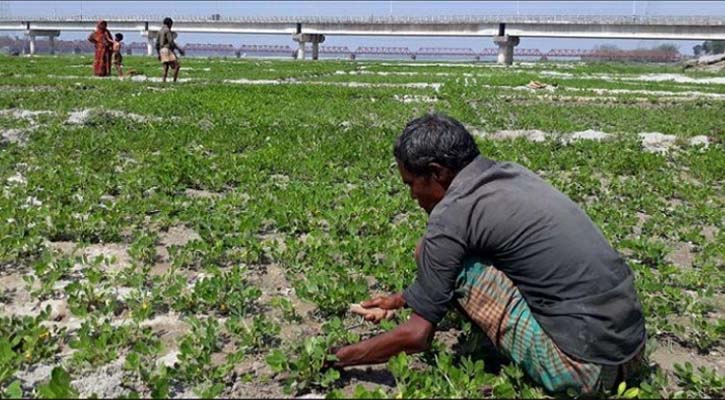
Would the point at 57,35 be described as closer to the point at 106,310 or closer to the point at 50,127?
the point at 50,127

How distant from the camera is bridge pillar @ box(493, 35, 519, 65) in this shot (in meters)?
64.1

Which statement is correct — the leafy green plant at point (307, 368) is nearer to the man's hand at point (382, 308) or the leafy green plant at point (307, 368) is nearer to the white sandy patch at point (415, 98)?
the man's hand at point (382, 308)

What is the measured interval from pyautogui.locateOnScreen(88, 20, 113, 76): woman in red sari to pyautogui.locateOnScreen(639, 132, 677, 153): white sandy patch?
15504 mm

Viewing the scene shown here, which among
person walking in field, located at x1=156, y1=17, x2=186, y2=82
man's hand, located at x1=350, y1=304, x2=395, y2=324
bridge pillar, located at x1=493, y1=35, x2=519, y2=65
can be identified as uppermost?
bridge pillar, located at x1=493, y1=35, x2=519, y2=65

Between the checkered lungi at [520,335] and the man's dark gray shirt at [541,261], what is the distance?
50mm

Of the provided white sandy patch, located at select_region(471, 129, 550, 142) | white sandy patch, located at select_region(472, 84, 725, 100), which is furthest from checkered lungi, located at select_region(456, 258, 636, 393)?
white sandy patch, located at select_region(472, 84, 725, 100)

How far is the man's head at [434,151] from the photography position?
303 centimetres

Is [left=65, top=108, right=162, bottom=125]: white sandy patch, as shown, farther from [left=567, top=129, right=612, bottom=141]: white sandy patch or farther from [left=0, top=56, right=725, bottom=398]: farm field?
[left=567, top=129, right=612, bottom=141]: white sandy patch

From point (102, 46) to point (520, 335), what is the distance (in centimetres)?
1981

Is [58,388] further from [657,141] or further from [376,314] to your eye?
[657,141]

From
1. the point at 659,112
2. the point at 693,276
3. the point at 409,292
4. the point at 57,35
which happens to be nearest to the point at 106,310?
the point at 409,292

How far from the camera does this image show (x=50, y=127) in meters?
9.72

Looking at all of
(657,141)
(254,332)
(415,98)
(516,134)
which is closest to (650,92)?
(415,98)

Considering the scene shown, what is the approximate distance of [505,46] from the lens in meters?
64.6
